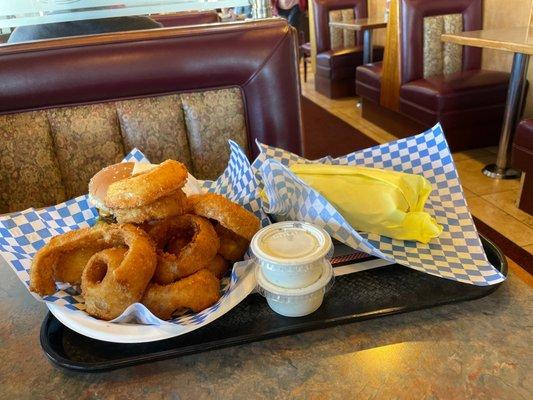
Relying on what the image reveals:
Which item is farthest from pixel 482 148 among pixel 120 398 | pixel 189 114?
pixel 120 398

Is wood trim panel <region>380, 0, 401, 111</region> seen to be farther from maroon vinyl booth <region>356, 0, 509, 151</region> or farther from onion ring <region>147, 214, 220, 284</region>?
onion ring <region>147, 214, 220, 284</region>

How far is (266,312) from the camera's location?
0.78 meters

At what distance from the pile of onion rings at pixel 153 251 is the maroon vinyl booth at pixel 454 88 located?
128 inches

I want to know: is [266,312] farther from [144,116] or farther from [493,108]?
[493,108]

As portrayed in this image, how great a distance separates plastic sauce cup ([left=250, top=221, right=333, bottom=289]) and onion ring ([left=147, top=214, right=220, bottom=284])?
0.10m

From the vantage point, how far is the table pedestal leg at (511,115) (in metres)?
3.12

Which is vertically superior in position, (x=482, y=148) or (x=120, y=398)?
(x=120, y=398)

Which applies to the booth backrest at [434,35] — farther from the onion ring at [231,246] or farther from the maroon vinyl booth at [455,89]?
the onion ring at [231,246]

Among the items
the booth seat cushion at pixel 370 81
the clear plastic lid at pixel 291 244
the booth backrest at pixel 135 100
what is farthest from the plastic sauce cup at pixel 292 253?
the booth seat cushion at pixel 370 81

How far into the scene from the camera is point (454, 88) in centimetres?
358

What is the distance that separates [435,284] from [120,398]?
58 cm

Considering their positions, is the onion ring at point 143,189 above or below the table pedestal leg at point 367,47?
above

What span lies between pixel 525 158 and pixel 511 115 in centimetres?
69

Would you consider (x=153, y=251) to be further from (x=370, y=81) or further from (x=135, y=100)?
(x=370, y=81)
